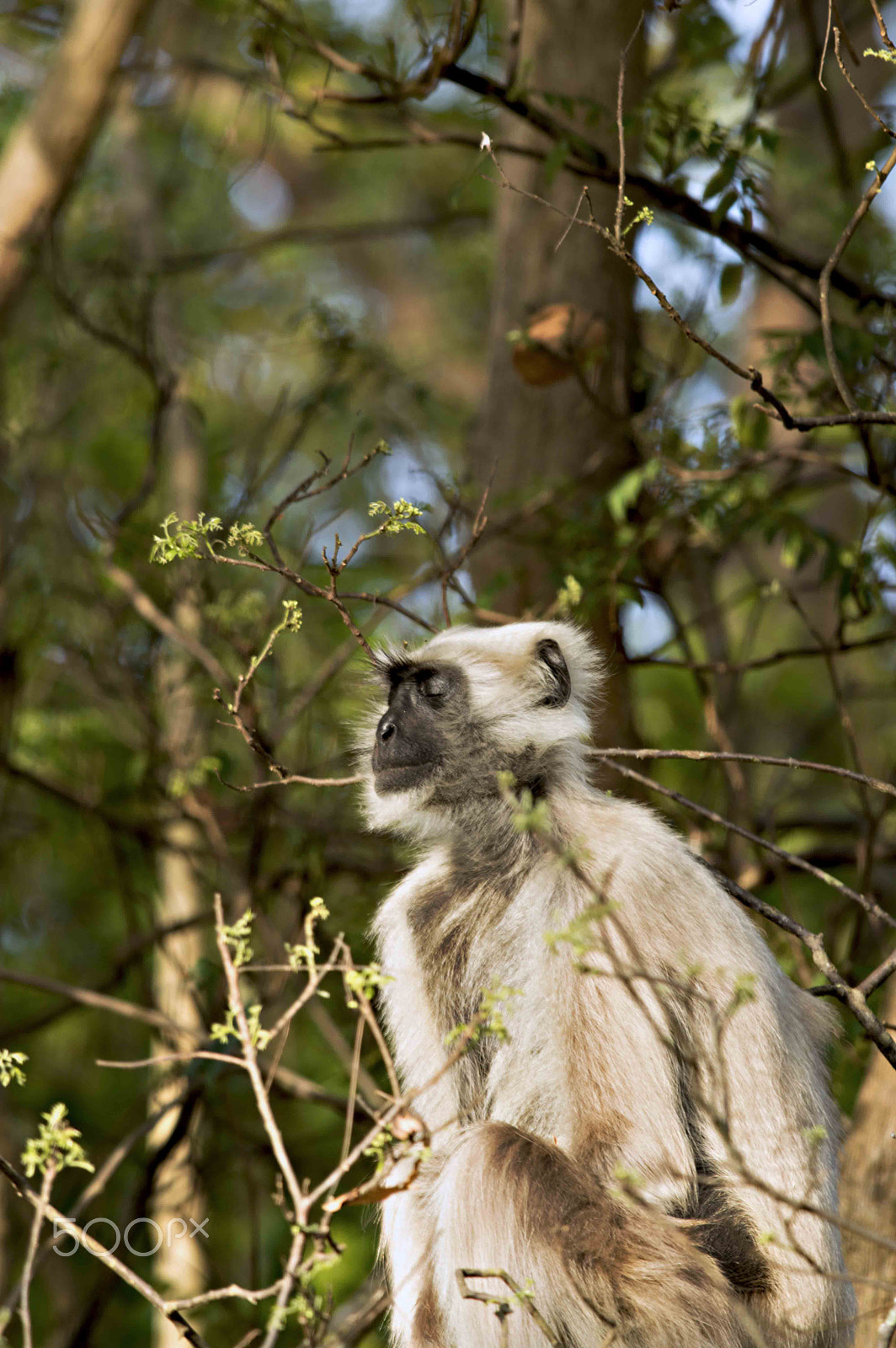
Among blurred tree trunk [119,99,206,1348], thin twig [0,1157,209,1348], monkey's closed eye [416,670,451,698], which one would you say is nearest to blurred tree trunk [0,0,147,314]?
blurred tree trunk [119,99,206,1348]

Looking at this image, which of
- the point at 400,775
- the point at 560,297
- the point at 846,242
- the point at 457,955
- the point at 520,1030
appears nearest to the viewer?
the point at 846,242

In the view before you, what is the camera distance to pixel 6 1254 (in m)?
4.89

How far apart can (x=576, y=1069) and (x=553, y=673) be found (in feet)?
3.63

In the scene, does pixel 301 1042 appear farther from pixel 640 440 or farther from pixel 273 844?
pixel 640 440

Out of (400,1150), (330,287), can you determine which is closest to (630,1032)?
(400,1150)

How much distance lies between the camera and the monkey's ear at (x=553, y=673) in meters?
3.44

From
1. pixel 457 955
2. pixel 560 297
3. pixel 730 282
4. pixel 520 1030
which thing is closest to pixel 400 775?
pixel 457 955

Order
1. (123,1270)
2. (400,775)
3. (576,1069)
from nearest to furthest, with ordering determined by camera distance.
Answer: (123,1270), (576,1069), (400,775)

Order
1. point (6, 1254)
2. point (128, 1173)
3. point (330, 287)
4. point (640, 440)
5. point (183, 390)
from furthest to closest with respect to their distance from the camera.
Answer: point (330, 287) → point (128, 1173) → point (183, 390) → point (6, 1254) → point (640, 440)

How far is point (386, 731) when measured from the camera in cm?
344

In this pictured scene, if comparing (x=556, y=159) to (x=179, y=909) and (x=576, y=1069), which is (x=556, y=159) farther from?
(x=179, y=909)

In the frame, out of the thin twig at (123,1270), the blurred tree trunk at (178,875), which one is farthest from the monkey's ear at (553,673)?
the thin twig at (123,1270)

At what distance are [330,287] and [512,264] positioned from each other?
9662 mm

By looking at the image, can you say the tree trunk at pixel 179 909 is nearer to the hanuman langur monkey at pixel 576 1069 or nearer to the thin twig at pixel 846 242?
the hanuman langur monkey at pixel 576 1069
